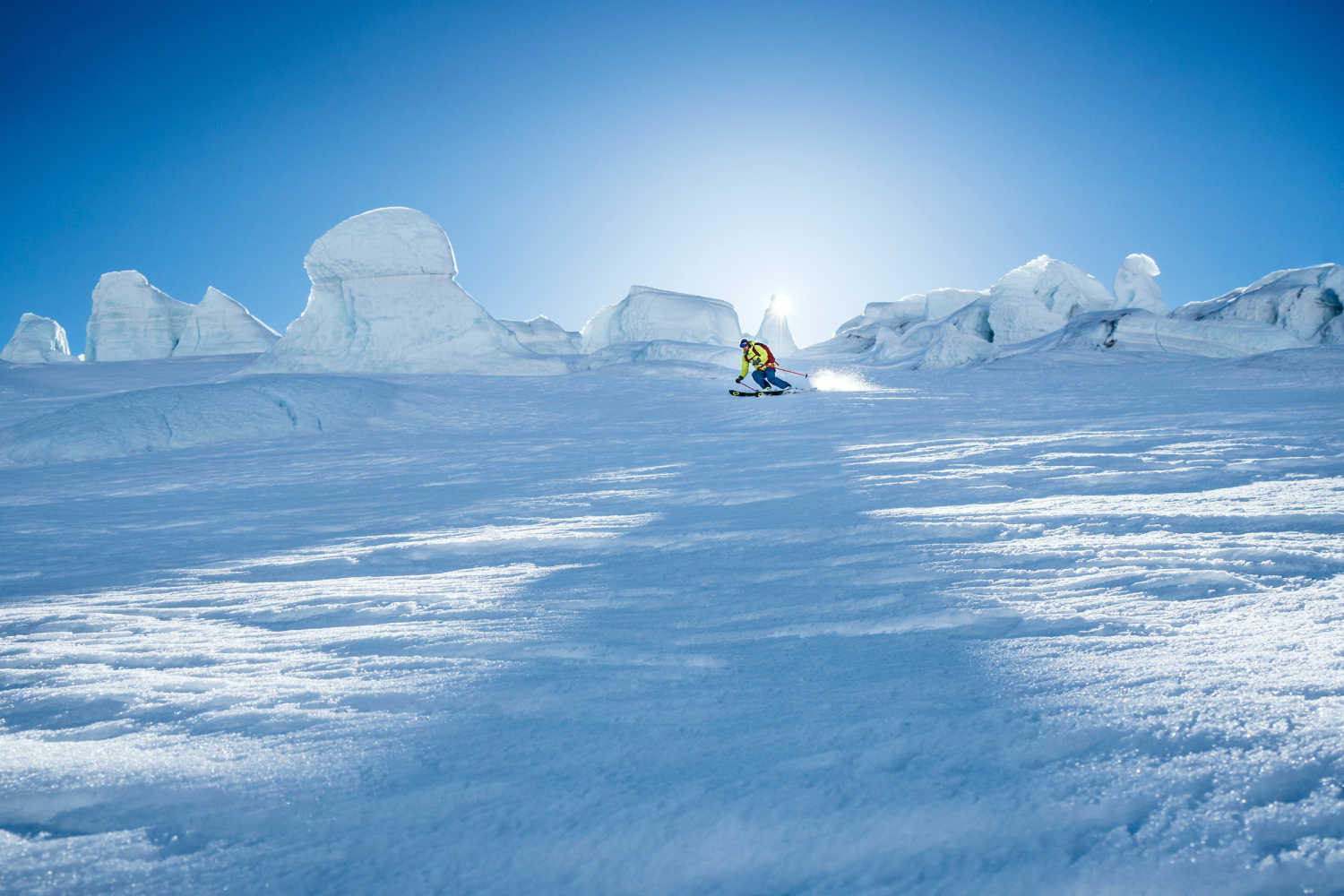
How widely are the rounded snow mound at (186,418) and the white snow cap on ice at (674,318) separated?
94.7ft

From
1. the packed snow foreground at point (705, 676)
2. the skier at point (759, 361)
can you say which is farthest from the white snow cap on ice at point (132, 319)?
the packed snow foreground at point (705, 676)

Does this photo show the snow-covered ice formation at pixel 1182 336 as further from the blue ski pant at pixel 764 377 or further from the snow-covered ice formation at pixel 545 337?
the snow-covered ice formation at pixel 545 337

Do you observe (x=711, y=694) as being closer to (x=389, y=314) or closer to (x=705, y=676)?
(x=705, y=676)

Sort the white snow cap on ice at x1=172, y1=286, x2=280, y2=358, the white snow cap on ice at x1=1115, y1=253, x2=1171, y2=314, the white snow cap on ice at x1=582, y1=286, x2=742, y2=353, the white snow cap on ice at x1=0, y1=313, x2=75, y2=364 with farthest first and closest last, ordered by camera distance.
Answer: the white snow cap on ice at x1=0, y1=313, x2=75, y2=364
the white snow cap on ice at x1=1115, y1=253, x2=1171, y2=314
the white snow cap on ice at x1=172, y1=286, x2=280, y2=358
the white snow cap on ice at x1=582, y1=286, x2=742, y2=353

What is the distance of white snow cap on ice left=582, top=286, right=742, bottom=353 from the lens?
41.7 metres

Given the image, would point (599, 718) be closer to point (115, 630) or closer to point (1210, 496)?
point (115, 630)

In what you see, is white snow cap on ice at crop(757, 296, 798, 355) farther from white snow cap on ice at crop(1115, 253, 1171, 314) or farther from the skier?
the skier

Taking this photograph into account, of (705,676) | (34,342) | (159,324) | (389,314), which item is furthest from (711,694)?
(34,342)

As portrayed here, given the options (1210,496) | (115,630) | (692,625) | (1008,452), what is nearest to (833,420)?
(1008,452)

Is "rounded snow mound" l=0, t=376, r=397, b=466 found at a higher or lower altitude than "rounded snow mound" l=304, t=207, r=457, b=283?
lower

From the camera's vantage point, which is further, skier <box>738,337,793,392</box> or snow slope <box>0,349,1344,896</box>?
skier <box>738,337,793,392</box>

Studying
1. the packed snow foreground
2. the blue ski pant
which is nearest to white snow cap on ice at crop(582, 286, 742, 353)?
the blue ski pant

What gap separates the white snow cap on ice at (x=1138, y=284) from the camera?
160ft

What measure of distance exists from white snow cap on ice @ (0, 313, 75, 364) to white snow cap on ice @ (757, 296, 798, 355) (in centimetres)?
5173
